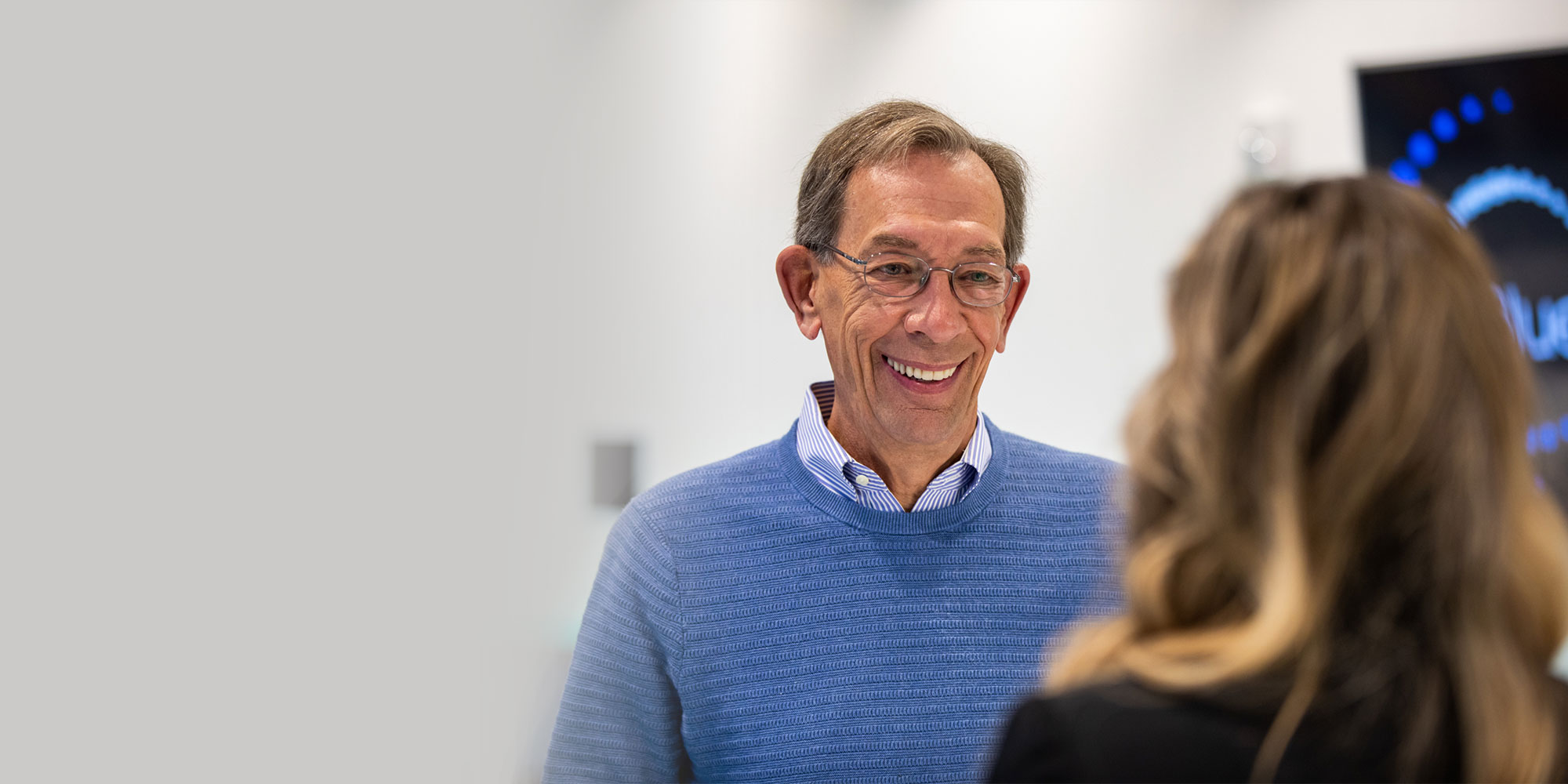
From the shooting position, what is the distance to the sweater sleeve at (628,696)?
1.52 meters

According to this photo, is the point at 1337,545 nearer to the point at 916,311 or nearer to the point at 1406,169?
the point at 916,311

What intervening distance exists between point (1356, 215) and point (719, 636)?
3.18 feet

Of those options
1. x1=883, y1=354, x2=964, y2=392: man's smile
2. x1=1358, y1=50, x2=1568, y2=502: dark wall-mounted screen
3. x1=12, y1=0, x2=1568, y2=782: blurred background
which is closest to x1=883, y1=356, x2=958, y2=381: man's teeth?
x1=883, y1=354, x2=964, y2=392: man's smile

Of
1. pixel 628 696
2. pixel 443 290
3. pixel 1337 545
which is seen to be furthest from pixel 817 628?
pixel 443 290

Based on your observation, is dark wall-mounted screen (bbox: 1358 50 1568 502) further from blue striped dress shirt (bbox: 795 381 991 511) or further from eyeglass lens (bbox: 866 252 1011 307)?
blue striped dress shirt (bbox: 795 381 991 511)

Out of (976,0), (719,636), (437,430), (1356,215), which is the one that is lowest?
(719,636)

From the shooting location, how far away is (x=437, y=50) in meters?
2.44

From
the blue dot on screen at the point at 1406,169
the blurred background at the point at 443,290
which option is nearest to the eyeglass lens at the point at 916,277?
the blurred background at the point at 443,290

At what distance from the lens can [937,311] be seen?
1621 millimetres

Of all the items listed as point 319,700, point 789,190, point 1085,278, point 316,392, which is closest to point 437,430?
point 316,392

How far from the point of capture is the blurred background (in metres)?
1.55

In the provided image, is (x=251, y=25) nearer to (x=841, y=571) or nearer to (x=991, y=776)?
(x=841, y=571)

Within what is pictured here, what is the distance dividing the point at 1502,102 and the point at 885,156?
1.85 m

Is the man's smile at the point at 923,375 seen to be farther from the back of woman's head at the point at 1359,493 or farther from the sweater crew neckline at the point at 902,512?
the back of woman's head at the point at 1359,493
